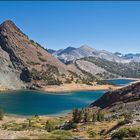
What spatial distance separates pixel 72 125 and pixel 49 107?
95089mm

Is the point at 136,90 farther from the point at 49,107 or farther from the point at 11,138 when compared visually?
the point at 11,138

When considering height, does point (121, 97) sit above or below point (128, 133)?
above

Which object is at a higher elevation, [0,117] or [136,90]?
[136,90]

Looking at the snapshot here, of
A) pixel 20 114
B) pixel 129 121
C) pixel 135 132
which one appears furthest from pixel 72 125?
pixel 20 114

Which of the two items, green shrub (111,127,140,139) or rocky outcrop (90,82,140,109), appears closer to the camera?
green shrub (111,127,140,139)

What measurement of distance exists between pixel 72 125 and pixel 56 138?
1583 inches

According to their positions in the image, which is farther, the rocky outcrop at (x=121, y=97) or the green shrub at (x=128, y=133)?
the rocky outcrop at (x=121, y=97)

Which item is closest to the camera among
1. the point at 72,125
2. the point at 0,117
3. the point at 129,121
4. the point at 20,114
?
the point at 129,121

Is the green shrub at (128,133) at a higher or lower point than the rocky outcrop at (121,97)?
lower

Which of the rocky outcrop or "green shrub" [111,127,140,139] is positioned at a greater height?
the rocky outcrop

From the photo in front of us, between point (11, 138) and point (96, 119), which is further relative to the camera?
point (96, 119)

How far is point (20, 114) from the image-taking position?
139 m

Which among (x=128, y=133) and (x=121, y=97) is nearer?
(x=128, y=133)

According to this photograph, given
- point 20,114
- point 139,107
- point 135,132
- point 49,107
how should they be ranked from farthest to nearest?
1. point 49,107
2. point 20,114
3. point 139,107
4. point 135,132
